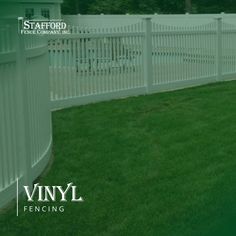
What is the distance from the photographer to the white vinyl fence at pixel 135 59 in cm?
1179

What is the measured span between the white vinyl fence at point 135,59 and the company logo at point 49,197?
5363 mm

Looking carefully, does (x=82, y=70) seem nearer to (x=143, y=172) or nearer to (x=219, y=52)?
(x=219, y=52)

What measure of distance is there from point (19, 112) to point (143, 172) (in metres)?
1.70

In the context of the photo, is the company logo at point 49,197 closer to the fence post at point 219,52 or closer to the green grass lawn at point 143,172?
the green grass lawn at point 143,172

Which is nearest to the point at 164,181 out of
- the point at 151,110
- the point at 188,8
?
the point at 151,110

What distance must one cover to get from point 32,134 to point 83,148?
1.81 metres

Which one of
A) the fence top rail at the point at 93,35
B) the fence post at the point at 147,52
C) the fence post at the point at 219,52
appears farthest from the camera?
the fence post at the point at 219,52

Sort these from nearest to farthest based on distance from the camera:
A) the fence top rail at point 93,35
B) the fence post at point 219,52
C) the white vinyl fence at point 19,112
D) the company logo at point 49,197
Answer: the white vinyl fence at point 19,112 → the company logo at point 49,197 → the fence top rail at point 93,35 → the fence post at point 219,52

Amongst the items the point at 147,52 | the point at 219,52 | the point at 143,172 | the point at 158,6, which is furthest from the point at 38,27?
the point at 158,6

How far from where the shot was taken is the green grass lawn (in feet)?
17.1

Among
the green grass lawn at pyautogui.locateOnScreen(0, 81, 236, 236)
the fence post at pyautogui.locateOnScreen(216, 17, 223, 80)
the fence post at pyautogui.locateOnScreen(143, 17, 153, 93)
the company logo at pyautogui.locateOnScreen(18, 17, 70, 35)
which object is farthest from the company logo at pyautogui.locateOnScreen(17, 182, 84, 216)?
the fence post at pyautogui.locateOnScreen(216, 17, 223, 80)

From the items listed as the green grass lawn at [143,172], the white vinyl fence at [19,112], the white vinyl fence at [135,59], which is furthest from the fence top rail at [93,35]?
the white vinyl fence at [19,112]

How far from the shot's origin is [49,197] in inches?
236

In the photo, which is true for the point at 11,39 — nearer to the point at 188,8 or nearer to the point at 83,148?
the point at 83,148
